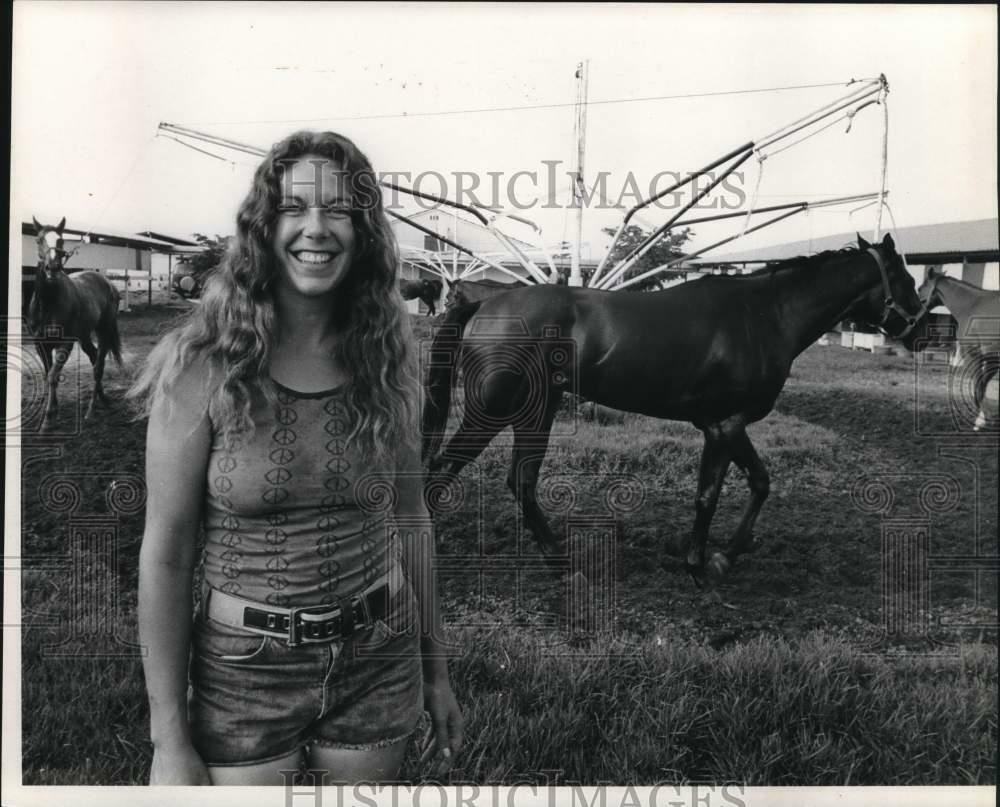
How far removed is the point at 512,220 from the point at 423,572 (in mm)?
1233

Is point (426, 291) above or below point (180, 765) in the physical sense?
above

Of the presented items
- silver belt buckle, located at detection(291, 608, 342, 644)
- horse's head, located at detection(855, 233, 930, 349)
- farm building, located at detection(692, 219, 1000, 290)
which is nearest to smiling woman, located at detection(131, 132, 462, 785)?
silver belt buckle, located at detection(291, 608, 342, 644)

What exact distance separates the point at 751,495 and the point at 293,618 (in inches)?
63.6

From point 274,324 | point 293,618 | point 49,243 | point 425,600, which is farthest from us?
point 49,243

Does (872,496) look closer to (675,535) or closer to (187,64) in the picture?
(675,535)

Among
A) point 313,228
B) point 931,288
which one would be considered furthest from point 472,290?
point 931,288

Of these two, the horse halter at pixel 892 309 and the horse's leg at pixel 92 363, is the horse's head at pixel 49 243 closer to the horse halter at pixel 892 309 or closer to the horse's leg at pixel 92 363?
the horse's leg at pixel 92 363

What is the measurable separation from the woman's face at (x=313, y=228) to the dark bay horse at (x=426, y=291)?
64 centimetres

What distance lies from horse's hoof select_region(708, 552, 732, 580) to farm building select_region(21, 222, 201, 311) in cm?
207

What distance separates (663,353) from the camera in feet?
9.05

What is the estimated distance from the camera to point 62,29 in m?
2.67

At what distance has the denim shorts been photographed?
1.95 m

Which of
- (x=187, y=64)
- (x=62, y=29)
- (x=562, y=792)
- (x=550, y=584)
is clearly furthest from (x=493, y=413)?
(x=62, y=29)

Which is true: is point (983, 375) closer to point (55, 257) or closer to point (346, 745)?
point (346, 745)
